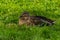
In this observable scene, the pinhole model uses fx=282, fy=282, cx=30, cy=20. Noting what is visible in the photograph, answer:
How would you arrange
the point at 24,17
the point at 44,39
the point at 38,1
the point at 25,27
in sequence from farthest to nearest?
the point at 38,1, the point at 24,17, the point at 25,27, the point at 44,39

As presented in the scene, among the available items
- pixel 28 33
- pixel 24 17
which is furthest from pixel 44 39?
pixel 24 17

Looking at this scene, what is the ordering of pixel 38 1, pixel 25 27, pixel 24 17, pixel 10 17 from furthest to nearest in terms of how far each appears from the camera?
1. pixel 38 1
2. pixel 10 17
3. pixel 24 17
4. pixel 25 27

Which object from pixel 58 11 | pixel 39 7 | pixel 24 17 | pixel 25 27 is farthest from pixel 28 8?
pixel 25 27

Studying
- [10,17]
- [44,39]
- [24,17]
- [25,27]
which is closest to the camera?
[44,39]

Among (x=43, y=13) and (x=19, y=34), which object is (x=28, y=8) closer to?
(x=43, y=13)

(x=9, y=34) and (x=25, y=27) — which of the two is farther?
(x=25, y=27)

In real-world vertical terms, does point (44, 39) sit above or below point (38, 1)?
above

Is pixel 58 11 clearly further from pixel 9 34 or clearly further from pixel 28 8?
pixel 9 34
